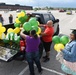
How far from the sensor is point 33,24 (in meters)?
6.30

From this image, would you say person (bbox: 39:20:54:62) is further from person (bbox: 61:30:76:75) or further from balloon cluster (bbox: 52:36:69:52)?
person (bbox: 61:30:76:75)

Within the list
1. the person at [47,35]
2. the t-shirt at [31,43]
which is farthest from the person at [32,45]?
the person at [47,35]

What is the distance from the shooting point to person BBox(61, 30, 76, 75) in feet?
13.6

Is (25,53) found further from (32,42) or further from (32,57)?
(32,42)

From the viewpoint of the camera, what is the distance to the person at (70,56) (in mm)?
4136

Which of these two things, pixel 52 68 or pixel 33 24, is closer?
pixel 33 24

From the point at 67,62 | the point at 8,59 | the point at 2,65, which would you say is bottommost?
the point at 2,65

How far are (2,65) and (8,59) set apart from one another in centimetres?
131

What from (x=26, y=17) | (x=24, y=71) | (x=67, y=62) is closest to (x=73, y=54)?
(x=67, y=62)

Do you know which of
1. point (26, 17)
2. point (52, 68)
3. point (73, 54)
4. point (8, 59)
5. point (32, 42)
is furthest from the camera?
point (26, 17)

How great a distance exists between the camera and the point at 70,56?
4172 mm

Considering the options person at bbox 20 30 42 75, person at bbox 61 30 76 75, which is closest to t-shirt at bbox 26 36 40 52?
person at bbox 20 30 42 75

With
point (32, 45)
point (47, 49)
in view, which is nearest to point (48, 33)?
point (47, 49)

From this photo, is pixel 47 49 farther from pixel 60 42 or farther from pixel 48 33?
pixel 60 42
